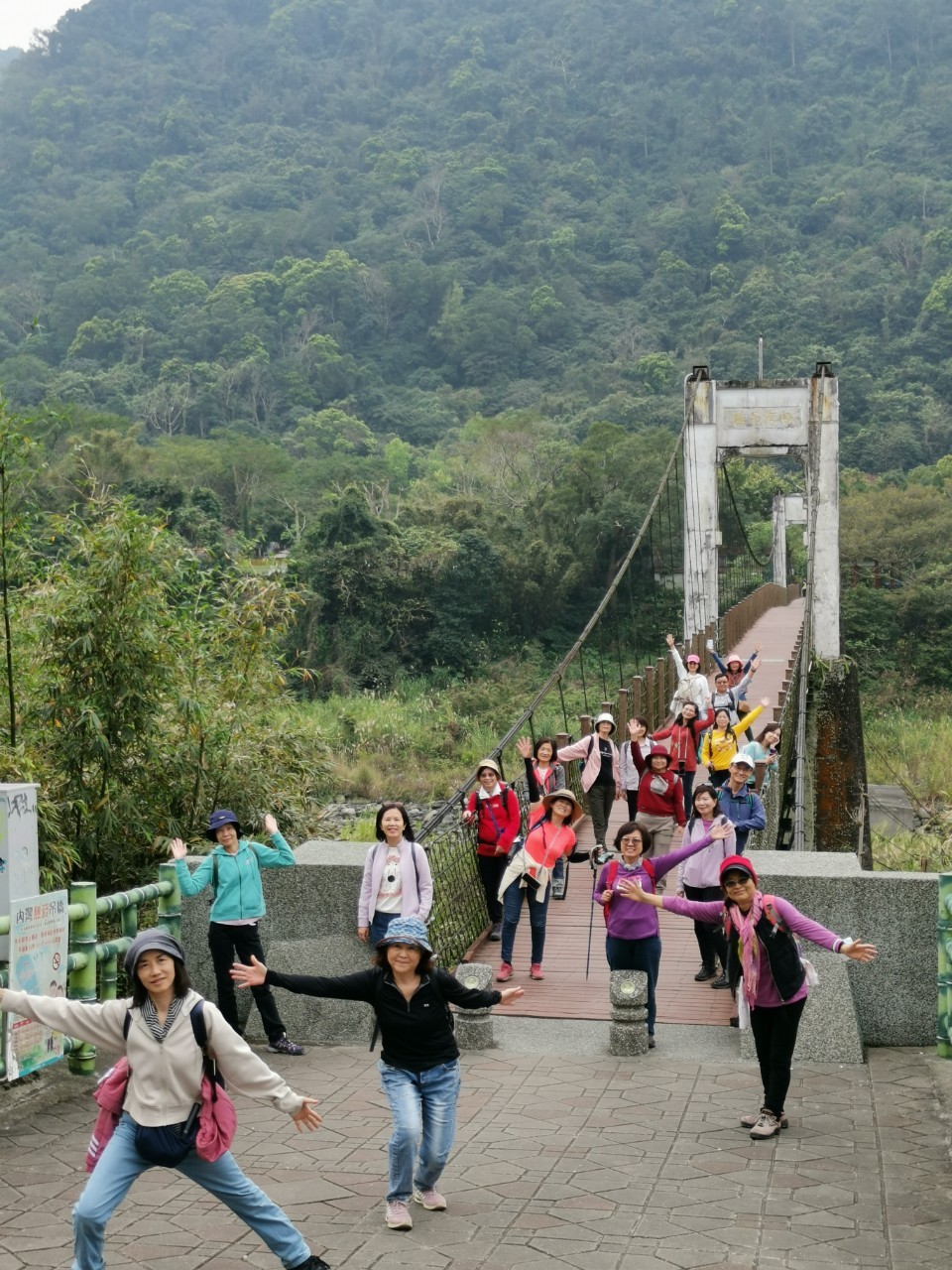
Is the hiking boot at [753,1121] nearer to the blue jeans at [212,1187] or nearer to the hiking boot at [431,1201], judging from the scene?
the hiking boot at [431,1201]

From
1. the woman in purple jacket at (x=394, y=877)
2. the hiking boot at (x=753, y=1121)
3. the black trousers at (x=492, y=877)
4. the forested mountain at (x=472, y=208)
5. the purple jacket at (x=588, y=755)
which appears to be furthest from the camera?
the forested mountain at (x=472, y=208)

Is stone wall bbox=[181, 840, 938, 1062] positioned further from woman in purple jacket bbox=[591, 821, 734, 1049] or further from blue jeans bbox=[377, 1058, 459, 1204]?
blue jeans bbox=[377, 1058, 459, 1204]

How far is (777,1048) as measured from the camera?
5.55 m

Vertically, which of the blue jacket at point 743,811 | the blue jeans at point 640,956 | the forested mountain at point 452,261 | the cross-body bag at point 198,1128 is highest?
the forested mountain at point 452,261

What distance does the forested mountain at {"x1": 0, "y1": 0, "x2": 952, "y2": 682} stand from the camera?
41.8 meters

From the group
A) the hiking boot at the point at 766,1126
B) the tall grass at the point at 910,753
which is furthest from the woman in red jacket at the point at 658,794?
the tall grass at the point at 910,753

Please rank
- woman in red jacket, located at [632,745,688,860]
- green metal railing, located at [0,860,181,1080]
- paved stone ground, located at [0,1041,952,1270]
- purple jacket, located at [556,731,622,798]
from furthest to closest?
purple jacket, located at [556,731,622,798] → woman in red jacket, located at [632,745,688,860] → green metal railing, located at [0,860,181,1080] → paved stone ground, located at [0,1041,952,1270]

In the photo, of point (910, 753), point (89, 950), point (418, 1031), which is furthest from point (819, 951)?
point (910, 753)

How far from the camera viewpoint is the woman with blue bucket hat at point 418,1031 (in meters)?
4.77

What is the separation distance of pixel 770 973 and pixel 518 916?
2.23 m

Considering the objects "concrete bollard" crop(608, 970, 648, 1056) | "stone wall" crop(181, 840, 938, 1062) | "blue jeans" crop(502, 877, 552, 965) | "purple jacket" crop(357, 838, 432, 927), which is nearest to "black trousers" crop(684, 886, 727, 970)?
"stone wall" crop(181, 840, 938, 1062)

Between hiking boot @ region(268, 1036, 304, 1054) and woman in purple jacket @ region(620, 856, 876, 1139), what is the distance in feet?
6.77

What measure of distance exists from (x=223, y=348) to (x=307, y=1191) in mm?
75502

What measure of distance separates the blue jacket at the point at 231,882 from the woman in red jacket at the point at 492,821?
1598mm
